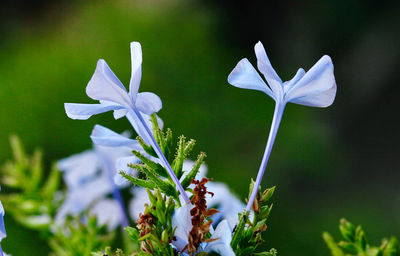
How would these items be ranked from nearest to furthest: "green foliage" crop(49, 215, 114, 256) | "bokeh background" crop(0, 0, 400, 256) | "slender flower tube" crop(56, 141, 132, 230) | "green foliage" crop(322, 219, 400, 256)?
"green foliage" crop(322, 219, 400, 256)
"green foliage" crop(49, 215, 114, 256)
"slender flower tube" crop(56, 141, 132, 230)
"bokeh background" crop(0, 0, 400, 256)

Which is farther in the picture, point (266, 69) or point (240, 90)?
point (240, 90)

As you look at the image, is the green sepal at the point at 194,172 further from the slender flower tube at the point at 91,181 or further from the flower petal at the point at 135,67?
the slender flower tube at the point at 91,181

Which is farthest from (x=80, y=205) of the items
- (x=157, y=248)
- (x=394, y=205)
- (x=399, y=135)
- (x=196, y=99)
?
(x=399, y=135)

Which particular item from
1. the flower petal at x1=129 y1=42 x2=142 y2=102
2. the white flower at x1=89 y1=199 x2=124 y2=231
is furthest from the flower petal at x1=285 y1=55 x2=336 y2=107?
the white flower at x1=89 y1=199 x2=124 y2=231

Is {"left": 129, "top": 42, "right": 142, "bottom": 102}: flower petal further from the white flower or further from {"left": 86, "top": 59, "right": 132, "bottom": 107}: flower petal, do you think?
the white flower

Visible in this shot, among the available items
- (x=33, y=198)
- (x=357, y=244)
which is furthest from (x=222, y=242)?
(x=33, y=198)

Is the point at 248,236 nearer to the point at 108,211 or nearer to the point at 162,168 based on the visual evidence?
the point at 162,168

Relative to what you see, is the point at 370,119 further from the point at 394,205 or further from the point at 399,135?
the point at 394,205
